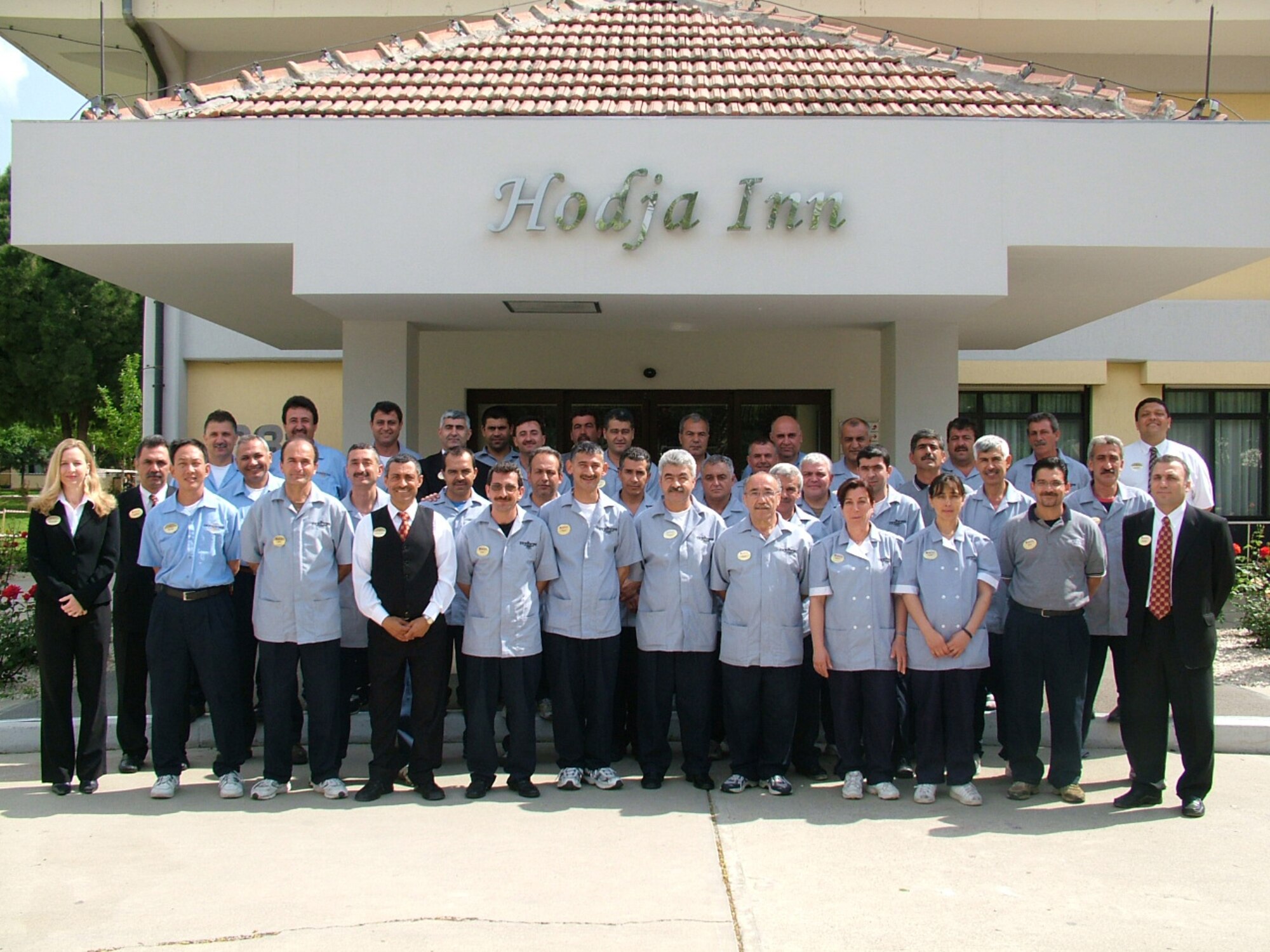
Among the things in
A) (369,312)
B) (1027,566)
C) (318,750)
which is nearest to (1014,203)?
(1027,566)

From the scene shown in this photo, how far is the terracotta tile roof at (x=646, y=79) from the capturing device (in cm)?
844

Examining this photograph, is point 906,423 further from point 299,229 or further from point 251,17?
point 251,17

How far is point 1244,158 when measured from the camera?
802 centimetres

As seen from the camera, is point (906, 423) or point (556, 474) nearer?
point (556, 474)

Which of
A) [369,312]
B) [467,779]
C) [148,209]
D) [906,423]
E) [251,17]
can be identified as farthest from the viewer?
[251,17]

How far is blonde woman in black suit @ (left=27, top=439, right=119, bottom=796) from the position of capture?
19.8 ft

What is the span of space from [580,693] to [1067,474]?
3.20 metres

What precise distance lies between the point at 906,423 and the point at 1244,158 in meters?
3.25

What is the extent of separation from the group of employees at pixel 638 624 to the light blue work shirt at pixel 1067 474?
737 millimetres

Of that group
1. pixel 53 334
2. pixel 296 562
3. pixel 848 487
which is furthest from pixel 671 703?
pixel 53 334

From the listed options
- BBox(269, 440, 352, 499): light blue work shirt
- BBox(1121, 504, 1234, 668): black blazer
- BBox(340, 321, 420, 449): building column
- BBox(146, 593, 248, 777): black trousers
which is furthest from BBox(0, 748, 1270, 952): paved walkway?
BBox(340, 321, 420, 449): building column

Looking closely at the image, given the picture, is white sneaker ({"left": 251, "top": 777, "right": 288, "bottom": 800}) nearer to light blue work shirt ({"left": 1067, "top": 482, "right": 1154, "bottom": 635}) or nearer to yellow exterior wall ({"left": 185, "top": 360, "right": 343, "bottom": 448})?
light blue work shirt ({"left": 1067, "top": 482, "right": 1154, "bottom": 635})

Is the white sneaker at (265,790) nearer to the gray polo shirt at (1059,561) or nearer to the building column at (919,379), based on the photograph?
the gray polo shirt at (1059,561)

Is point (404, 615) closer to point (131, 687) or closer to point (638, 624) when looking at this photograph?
point (638, 624)
